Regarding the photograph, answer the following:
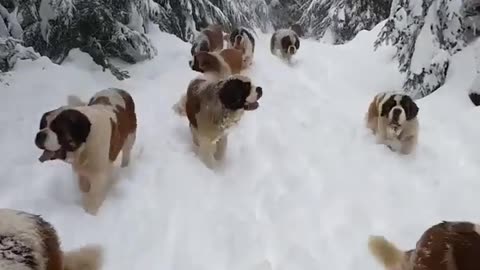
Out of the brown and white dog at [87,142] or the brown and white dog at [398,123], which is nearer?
the brown and white dog at [87,142]

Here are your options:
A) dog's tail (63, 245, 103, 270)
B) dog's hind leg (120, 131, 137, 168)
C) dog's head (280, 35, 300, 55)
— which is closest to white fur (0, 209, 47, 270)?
dog's tail (63, 245, 103, 270)

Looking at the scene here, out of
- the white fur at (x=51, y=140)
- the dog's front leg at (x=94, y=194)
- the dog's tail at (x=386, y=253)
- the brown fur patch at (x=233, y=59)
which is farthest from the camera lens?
the brown fur patch at (x=233, y=59)

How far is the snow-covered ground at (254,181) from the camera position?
4.35 metres

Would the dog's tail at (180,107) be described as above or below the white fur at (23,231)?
below

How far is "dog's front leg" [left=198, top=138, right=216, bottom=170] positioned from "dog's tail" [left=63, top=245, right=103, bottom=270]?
2836 mm

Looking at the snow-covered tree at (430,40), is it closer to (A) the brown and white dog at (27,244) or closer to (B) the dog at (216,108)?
(B) the dog at (216,108)

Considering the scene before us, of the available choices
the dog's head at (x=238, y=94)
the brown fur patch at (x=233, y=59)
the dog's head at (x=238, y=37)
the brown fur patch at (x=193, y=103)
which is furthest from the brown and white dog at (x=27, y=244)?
the dog's head at (x=238, y=37)

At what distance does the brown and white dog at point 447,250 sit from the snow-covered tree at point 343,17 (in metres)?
16.5

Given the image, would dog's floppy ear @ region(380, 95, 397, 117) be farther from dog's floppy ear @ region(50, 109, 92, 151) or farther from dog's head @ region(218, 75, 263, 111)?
dog's floppy ear @ region(50, 109, 92, 151)

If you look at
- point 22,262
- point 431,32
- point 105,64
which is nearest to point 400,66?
point 431,32

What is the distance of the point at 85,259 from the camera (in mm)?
2941

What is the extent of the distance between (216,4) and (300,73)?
7.93 ft

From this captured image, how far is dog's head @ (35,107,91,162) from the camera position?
4.16 meters

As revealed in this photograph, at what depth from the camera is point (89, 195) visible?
4.47m
